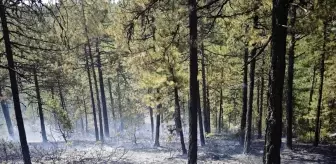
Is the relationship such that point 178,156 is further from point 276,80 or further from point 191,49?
point 276,80

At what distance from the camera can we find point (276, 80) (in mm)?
7020

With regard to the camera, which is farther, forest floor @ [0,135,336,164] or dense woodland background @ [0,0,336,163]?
forest floor @ [0,135,336,164]

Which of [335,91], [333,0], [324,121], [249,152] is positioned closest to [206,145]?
[249,152]

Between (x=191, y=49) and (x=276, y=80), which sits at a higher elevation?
(x=191, y=49)

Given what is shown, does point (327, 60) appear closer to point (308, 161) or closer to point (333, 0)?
point (308, 161)

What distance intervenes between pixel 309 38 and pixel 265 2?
13.9m

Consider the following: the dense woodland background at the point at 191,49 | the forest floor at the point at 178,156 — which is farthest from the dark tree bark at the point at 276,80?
the forest floor at the point at 178,156

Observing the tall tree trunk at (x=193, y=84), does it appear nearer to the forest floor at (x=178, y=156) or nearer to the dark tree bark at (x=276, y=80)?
the forest floor at (x=178, y=156)

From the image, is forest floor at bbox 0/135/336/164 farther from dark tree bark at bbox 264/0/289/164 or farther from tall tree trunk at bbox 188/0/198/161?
dark tree bark at bbox 264/0/289/164

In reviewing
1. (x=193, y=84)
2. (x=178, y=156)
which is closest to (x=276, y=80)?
(x=193, y=84)

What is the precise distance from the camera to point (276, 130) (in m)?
7.12

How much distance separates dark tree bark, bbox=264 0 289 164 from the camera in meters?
6.75

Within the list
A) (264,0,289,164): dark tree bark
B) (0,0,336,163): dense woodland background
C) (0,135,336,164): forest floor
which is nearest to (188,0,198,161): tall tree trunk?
(0,0,336,163): dense woodland background

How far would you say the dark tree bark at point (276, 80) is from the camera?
22.1ft
